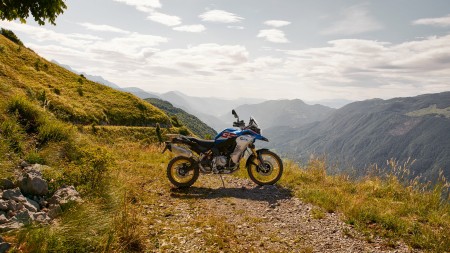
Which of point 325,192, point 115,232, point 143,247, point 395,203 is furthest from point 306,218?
point 115,232

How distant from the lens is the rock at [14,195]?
16.4 feet

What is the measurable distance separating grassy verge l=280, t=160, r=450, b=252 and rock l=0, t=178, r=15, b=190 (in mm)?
7593

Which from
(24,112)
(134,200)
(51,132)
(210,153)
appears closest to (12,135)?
(51,132)

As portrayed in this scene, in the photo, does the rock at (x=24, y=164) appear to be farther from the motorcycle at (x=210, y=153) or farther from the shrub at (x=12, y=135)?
the motorcycle at (x=210, y=153)

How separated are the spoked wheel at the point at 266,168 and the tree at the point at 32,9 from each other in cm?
796

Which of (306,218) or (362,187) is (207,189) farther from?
(362,187)

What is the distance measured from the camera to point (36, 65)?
3850 centimetres

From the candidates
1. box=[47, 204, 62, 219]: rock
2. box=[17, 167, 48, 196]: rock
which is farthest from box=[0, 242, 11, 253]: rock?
box=[17, 167, 48, 196]: rock

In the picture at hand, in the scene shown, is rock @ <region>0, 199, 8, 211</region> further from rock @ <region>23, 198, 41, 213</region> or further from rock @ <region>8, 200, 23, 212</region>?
rock @ <region>23, 198, 41, 213</region>

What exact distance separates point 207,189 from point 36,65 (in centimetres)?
3842

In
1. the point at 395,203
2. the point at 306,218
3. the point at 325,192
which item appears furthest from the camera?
the point at 325,192

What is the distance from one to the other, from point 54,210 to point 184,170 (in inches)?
222

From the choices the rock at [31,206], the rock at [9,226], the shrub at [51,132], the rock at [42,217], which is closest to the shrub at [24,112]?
the shrub at [51,132]

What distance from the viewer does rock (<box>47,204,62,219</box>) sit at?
5107 mm
